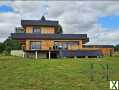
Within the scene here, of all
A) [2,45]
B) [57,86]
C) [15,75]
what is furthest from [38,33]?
[57,86]

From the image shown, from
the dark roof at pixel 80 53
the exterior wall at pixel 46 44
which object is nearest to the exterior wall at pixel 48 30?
the exterior wall at pixel 46 44

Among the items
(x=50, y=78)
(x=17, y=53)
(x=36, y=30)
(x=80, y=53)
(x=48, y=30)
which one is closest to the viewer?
(x=50, y=78)

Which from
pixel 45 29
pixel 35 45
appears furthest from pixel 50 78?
pixel 45 29

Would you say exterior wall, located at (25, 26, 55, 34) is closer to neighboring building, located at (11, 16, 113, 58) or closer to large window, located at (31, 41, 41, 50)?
neighboring building, located at (11, 16, 113, 58)

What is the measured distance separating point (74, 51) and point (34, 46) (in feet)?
20.7

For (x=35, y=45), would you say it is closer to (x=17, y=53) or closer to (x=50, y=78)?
(x=17, y=53)

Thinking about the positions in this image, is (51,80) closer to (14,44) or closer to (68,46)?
(68,46)

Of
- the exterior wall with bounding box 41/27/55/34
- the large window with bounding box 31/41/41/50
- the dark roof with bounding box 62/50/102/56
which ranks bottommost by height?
the dark roof with bounding box 62/50/102/56

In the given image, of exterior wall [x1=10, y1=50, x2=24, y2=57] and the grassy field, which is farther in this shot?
exterior wall [x1=10, y1=50, x2=24, y2=57]

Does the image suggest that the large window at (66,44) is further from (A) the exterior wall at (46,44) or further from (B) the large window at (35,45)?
(B) the large window at (35,45)

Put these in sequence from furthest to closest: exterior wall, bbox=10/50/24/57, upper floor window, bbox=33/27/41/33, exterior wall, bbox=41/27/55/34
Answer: exterior wall, bbox=41/27/55/34 → upper floor window, bbox=33/27/41/33 → exterior wall, bbox=10/50/24/57

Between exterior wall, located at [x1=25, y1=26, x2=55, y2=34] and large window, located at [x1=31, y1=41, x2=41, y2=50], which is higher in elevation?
exterior wall, located at [x1=25, y1=26, x2=55, y2=34]

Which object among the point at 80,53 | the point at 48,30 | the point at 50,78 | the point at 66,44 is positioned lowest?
the point at 50,78

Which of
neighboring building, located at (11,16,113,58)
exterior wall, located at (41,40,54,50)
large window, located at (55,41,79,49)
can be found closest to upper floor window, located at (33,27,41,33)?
neighboring building, located at (11,16,113,58)
